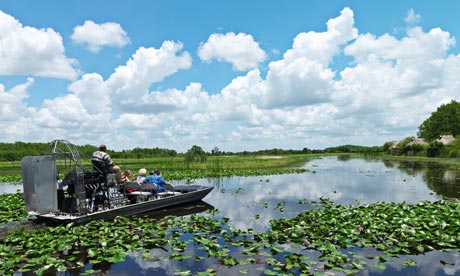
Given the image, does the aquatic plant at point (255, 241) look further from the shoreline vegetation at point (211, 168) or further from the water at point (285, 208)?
the shoreline vegetation at point (211, 168)

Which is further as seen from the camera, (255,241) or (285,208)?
(285,208)

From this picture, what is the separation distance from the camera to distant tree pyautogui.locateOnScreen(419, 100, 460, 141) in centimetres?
6400

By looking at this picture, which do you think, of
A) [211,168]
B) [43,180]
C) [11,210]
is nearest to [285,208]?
[43,180]

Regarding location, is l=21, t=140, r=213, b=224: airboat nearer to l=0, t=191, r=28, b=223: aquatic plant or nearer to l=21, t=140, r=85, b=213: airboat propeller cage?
l=21, t=140, r=85, b=213: airboat propeller cage

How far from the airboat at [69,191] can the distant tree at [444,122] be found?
6767 cm

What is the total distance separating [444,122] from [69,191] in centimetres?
7225

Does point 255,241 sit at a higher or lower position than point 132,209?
lower

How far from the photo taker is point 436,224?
866 centimetres

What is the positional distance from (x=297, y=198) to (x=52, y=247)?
10.4 meters

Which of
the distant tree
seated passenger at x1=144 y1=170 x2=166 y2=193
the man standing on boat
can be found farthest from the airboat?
the distant tree

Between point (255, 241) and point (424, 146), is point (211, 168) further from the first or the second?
point (424, 146)

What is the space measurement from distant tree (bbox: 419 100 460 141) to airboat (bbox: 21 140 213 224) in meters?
67.7

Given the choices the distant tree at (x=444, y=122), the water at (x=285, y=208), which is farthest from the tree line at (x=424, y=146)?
the water at (x=285, y=208)

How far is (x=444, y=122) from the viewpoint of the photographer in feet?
217
